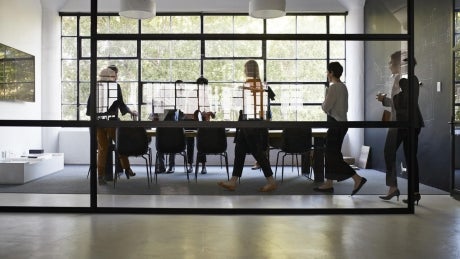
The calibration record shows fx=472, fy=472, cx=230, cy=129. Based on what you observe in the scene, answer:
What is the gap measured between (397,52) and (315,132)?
41.1 inches

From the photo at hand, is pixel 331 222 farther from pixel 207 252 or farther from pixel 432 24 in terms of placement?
pixel 432 24

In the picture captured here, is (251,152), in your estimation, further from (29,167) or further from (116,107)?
(29,167)

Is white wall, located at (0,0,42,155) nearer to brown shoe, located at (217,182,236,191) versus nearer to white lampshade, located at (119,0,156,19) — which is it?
white lampshade, located at (119,0,156,19)

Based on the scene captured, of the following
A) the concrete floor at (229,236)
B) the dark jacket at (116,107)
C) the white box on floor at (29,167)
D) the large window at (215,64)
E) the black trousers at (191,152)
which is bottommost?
the concrete floor at (229,236)

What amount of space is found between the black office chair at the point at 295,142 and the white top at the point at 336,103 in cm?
31

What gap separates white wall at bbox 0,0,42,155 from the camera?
19.4 ft

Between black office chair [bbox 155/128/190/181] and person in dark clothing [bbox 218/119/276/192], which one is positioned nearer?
person in dark clothing [bbox 218/119/276/192]

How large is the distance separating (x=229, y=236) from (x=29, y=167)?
146 inches

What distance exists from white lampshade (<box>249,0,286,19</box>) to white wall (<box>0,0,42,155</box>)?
2.95 meters

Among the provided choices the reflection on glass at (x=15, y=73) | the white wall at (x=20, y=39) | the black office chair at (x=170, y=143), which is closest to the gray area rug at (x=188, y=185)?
the black office chair at (x=170, y=143)

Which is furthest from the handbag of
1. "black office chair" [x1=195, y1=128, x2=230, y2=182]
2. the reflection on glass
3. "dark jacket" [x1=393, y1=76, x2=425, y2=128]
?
the reflection on glass

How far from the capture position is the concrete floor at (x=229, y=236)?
2857 mm

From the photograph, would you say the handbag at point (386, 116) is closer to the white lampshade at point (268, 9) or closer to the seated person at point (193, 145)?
the seated person at point (193, 145)

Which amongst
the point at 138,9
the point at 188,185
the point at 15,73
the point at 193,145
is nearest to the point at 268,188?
the point at 188,185
